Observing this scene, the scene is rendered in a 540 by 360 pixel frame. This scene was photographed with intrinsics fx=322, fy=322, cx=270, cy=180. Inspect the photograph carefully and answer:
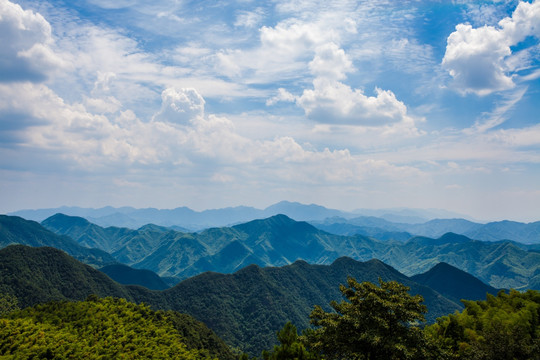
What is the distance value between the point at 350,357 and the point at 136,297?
190 m

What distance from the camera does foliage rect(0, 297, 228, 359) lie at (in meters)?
39.5

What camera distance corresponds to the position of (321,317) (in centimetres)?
3103

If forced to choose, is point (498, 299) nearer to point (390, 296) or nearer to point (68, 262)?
point (390, 296)

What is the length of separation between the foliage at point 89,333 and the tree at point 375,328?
95.5 ft

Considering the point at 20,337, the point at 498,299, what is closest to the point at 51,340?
the point at 20,337

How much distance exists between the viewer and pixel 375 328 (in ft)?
87.7

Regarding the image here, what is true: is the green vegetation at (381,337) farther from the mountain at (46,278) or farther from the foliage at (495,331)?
the mountain at (46,278)

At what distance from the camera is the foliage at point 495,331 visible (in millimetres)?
28375

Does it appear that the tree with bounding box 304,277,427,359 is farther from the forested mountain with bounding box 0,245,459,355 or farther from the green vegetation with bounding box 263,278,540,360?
the forested mountain with bounding box 0,245,459,355

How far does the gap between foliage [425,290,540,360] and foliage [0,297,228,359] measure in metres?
37.6

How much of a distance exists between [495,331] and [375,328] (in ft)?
44.3


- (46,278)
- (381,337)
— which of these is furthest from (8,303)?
(381,337)

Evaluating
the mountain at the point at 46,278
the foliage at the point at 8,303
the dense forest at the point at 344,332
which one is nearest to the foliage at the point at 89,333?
the dense forest at the point at 344,332

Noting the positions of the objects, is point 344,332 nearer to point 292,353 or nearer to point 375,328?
point 375,328
